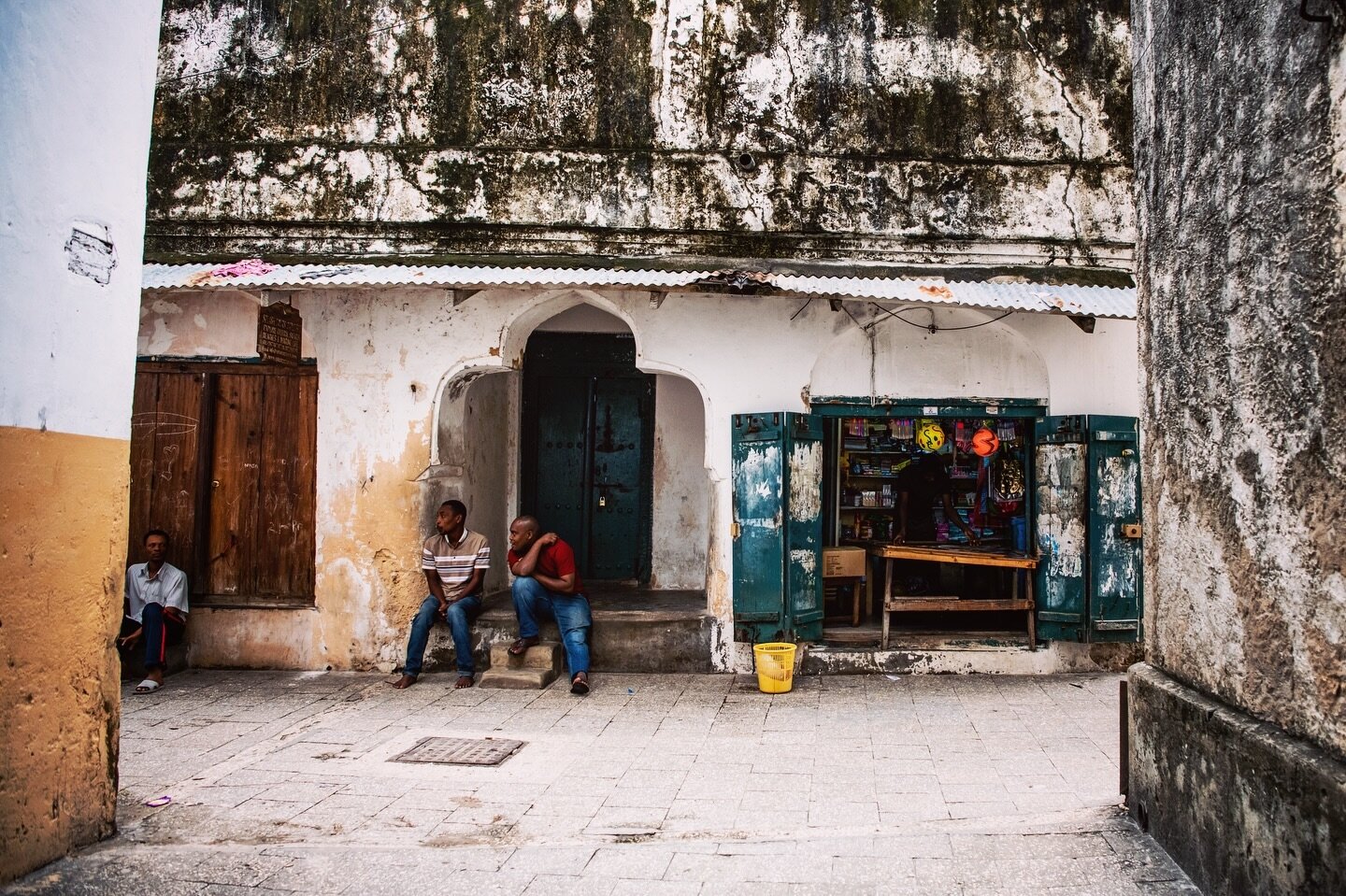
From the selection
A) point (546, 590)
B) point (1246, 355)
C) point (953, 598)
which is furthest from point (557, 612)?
point (1246, 355)

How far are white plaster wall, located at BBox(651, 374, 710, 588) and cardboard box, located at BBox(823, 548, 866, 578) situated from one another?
69.6 inches

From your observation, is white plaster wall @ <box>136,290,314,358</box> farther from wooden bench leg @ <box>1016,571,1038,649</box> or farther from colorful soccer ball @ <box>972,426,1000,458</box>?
wooden bench leg @ <box>1016,571,1038,649</box>

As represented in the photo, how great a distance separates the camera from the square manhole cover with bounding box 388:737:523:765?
5723 mm

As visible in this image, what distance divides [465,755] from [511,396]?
4836 mm

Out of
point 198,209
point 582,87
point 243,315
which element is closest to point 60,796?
point 243,315

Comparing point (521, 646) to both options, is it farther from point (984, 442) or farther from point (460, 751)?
point (984, 442)

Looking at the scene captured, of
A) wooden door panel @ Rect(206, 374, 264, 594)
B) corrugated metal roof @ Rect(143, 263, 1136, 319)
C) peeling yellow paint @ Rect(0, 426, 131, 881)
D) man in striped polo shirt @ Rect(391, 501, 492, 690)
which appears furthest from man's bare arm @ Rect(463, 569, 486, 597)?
peeling yellow paint @ Rect(0, 426, 131, 881)

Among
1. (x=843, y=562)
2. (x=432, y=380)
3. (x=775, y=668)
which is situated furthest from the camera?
(x=843, y=562)

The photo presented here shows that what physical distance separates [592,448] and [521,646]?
3064 millimetres

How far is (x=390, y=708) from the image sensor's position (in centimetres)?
702

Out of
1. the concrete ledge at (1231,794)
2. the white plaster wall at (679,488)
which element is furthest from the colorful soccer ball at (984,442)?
the concrete ledge at (1231,794)

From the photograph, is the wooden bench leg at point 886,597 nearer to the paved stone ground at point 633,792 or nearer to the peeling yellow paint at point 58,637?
the paved stone ground at point 633,792

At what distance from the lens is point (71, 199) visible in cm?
407

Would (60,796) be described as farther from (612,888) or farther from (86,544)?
(612,888)
